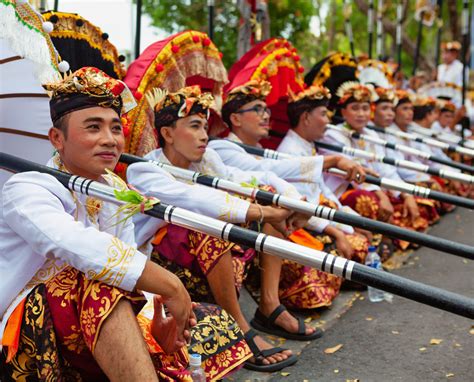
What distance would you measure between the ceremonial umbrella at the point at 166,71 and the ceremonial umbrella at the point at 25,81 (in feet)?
2.75

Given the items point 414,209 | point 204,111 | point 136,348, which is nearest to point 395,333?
point 204,111

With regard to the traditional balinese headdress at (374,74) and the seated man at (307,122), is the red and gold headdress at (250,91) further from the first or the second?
the traditional balinese headdress at (374,74)

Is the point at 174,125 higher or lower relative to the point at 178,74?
lower

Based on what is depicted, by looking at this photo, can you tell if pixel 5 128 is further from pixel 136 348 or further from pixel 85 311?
pixel 136 348

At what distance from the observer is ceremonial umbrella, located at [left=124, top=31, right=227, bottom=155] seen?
4.09 m

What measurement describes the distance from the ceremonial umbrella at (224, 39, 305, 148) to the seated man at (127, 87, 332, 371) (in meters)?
1.40

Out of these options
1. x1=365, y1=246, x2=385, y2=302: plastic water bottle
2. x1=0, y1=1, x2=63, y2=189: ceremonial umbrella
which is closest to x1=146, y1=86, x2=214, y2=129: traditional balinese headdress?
x1=0, y1=1, x2=63, y2=189: ceremonial umbrella

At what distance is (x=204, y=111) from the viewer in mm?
3953

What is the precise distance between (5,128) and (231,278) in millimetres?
1447

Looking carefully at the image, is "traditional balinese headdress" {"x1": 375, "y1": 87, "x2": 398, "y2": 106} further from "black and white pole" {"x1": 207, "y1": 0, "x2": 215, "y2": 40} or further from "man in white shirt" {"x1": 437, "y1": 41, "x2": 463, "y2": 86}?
"man in white shirt" {"x1": 437, "y1": 41, "x2": 463, "y2": 86}

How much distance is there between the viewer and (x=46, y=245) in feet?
7.10

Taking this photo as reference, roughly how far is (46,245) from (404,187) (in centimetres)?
290

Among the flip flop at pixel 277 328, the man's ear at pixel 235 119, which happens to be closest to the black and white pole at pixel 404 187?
the man's ear at pixel 235 119

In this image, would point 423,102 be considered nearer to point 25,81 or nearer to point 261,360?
point 261,360
